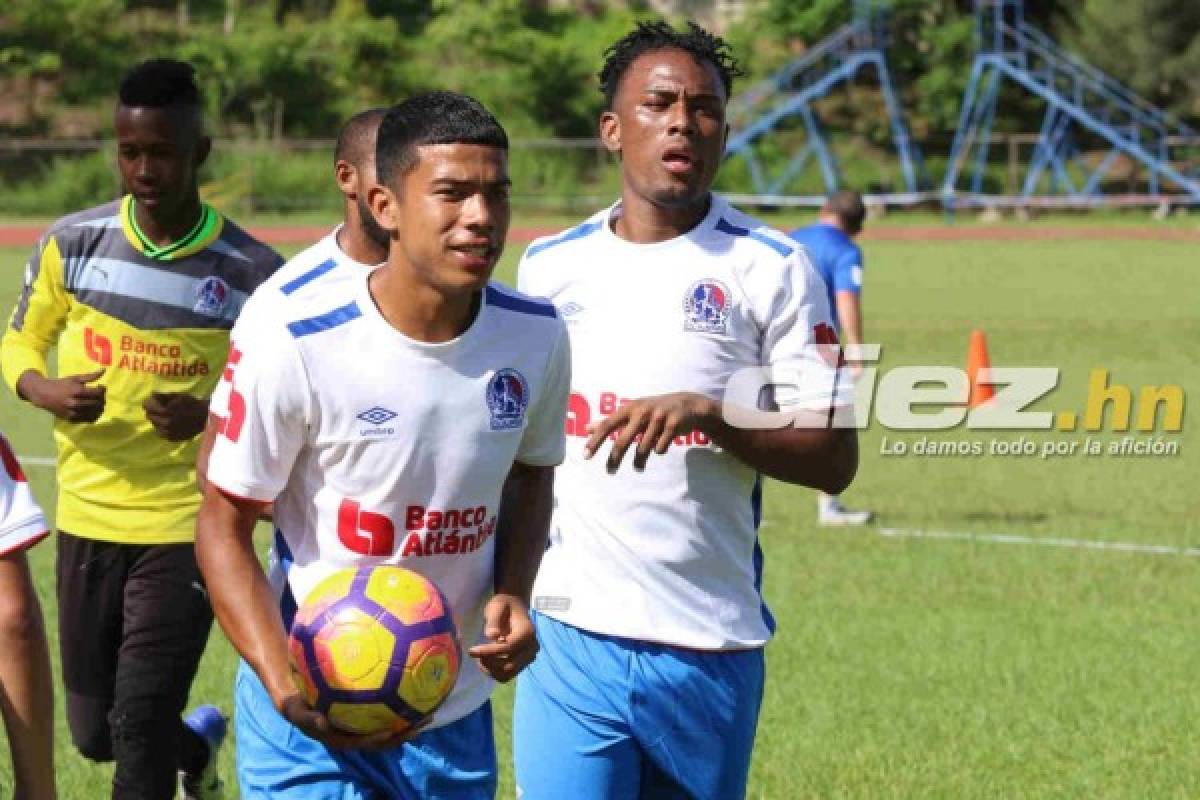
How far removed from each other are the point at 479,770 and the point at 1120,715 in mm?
4866

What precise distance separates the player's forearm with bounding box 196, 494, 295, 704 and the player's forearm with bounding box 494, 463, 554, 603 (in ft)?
1.72

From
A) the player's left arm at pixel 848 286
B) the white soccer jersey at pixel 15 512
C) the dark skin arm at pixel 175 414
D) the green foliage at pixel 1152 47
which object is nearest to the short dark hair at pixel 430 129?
the white soccer jersey at pixel 15 512

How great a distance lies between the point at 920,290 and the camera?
33.3 meters

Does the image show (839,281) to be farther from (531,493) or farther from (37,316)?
(531,493)

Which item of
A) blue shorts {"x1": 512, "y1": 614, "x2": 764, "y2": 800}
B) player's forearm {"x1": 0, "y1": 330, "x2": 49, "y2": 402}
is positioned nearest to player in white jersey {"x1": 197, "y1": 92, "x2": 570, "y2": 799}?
blue shorts {"x1": 512, "y1": 614, "x2": 764, "y2": 800}

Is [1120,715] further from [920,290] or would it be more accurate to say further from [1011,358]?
[920,290]

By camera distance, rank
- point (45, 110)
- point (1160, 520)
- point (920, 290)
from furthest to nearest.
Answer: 1. point (45, 110)
2. point (920, 290)
3. point (1160, 520)

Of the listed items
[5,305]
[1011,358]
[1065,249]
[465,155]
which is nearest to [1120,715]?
[465,155]

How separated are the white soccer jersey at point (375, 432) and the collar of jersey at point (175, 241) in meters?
2.66

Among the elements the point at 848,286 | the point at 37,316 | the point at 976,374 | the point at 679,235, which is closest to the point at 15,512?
the point at 679,235

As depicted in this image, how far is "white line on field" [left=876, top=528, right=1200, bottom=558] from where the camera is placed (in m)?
12.5

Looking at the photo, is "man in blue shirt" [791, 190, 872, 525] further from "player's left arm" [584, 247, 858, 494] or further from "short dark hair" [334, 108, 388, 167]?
"player's left arm" [584, 247, 858, 494]

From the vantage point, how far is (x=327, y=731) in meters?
3.98

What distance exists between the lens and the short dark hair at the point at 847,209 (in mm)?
14266
